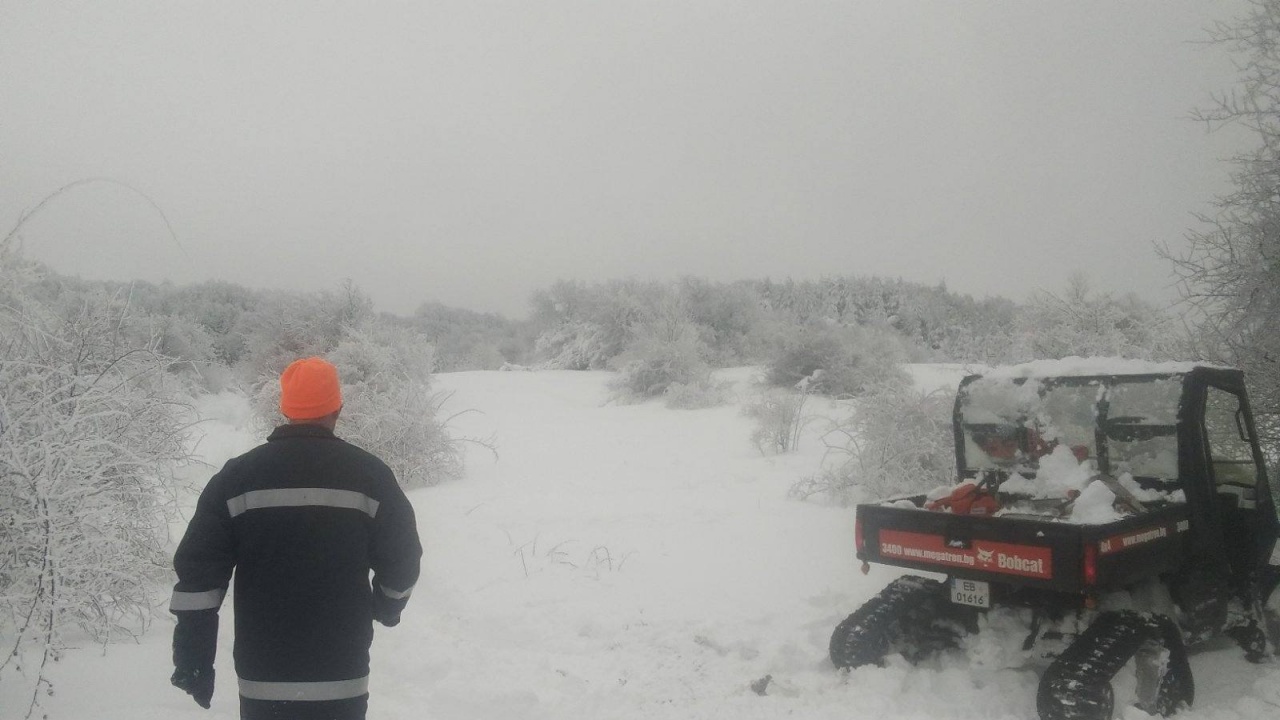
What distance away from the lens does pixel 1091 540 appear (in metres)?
4.03

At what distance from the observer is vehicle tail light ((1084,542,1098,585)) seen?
13.2ft

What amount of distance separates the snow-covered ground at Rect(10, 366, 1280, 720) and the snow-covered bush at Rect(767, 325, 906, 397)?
1077 cm

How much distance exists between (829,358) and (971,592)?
18.5 meters

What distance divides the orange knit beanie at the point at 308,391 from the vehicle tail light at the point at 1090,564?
147 inches

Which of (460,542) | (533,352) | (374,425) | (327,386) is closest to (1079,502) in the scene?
(327,386)

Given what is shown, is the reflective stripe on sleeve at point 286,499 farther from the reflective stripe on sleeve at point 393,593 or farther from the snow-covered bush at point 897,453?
the snow-covered bush at point 897,453

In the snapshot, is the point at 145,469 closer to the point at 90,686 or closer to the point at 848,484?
the point at 90,686

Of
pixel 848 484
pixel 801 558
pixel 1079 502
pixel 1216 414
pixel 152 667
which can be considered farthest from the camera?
pixel 848 484

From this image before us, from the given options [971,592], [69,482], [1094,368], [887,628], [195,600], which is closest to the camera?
[195,600]

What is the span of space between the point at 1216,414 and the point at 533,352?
117 ft

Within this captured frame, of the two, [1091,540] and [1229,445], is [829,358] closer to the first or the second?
[1229,445]

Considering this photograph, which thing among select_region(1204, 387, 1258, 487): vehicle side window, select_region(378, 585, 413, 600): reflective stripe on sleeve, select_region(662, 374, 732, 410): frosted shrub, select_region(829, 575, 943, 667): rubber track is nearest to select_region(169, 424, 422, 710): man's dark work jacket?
select_region(378, 585, 413, 600): reflective stripe on sleeve

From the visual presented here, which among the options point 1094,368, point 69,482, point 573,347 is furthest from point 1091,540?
point 573,347

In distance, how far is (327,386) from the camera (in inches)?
115
